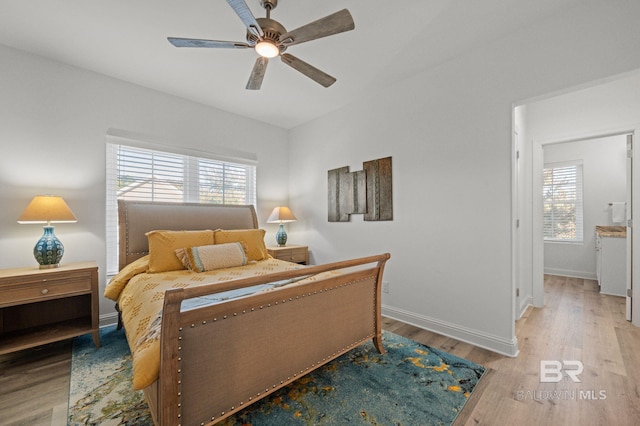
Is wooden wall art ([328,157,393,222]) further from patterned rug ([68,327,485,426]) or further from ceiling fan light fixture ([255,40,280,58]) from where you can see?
ceiling fan light fixture ([255,40,280,58])

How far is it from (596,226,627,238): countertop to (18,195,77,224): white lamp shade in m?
6.59

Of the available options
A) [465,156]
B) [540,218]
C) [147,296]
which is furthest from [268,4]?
[540,218]

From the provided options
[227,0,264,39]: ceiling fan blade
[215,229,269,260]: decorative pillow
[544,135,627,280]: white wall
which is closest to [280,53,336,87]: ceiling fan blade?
[227,0,264,39]: ceiling fan blade

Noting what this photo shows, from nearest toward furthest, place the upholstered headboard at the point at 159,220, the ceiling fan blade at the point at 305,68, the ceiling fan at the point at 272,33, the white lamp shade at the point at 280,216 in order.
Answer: the ceiling fan at the point at 272,33
the ceiling fan blade at the point at 305,68
the upholstered headboard at the point at 159,220
the white lamp shade at the point at 280,216

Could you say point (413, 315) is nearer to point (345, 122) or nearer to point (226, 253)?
point (226, 253)

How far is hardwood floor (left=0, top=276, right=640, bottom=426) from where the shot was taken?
1.59m

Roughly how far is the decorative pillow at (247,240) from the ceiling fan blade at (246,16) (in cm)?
205

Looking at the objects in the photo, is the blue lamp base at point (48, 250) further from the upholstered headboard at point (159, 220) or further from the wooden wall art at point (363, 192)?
the wooden wall art at point (363, 192)

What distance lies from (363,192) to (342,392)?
2218mm

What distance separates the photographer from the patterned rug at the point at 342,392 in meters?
1.58

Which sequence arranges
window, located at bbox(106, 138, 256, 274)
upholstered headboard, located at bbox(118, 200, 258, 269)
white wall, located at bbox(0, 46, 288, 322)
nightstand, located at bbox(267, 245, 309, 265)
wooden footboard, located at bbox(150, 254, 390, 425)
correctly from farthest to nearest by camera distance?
nightstand, located at bbox(267, 245, 309, 265)
window, located at bbox(106, 138, 256, 274)
upholstered headboard, located at bbox(118, 200, 258, 269)
white wall, located at bbox(0, 46, 288, 322)
wooden footboard, located at bbox(150, 254, 390, 425)

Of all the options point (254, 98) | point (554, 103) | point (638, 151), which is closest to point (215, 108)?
point (254, 98)

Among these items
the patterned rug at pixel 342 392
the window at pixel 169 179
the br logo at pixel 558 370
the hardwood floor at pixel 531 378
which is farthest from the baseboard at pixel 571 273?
the window at pixel 169 179

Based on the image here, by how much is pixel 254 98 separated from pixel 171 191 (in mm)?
1582
